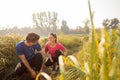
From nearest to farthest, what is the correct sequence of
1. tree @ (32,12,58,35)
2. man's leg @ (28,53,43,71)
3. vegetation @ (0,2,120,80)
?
vegetation @ (0,2,120,80), man's leg @ (28,53,43,71), tree @ (32,12,58,35)

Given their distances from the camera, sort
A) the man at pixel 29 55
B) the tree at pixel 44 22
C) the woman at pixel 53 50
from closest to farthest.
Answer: the man at pixel 29 55, the woman at pixel 53 50, the tree at pixel 44 22

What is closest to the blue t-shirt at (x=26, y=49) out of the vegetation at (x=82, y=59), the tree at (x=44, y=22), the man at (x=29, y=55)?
the man at (x=29, y=55)

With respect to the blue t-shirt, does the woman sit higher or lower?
lower

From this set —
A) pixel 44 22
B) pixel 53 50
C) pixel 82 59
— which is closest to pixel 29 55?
pixel 82 59

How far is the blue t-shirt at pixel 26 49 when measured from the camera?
4523mm

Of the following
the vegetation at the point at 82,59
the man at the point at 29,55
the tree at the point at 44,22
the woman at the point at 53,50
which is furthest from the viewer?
the tree at the point at 44,22

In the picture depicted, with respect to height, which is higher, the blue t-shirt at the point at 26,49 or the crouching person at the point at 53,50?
the blue t-shirt at the point at 26,49

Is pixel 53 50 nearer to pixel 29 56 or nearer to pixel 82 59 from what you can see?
pixel 29 56

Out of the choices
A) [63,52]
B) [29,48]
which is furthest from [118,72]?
[63,52]

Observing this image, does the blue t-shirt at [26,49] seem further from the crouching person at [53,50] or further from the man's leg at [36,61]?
the crouching person at [53,50]

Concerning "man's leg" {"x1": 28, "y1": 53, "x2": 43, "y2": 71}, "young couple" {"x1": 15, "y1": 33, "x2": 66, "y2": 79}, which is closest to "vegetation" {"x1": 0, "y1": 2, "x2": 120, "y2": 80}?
"young couple" {"x1": 15, "y1": 33, "x2": 66, "y2": 79}

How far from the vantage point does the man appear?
175 inches

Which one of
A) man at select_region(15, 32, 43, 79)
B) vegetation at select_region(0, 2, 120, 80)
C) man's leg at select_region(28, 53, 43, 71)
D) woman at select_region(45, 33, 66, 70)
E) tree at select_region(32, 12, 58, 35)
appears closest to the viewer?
vegetation at select_region(0, 2, 120, 80)

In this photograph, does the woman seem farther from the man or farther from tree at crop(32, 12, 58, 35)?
tree at crop(32, 12, 58, 35)
